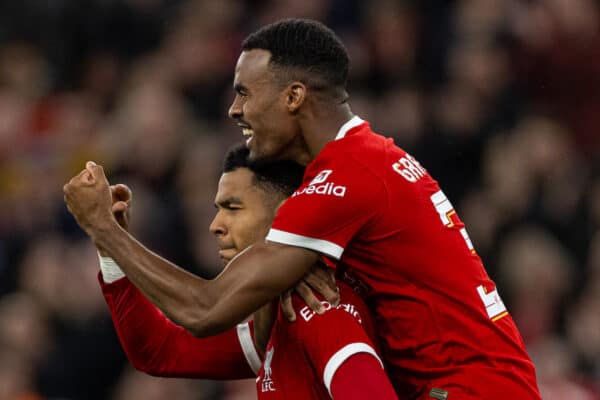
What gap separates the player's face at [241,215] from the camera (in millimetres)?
4234

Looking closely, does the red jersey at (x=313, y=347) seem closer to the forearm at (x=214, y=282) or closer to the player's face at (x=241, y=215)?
the forearm at (x=214, y=282)

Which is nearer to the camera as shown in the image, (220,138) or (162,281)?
(162,281)

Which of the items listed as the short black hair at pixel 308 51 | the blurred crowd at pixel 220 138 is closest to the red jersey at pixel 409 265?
the short black hair at pixel 308 51

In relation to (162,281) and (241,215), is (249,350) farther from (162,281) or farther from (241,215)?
(162,281)

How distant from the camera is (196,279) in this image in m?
3.89

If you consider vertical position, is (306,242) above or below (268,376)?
above

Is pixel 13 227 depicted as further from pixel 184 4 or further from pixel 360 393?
pixel 360 393

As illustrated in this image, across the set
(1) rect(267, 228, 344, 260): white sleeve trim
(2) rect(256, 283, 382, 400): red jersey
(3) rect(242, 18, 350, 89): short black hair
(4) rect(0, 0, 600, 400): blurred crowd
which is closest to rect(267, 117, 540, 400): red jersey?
(1) rect(267, 228, 344, 260): white sleeve trim

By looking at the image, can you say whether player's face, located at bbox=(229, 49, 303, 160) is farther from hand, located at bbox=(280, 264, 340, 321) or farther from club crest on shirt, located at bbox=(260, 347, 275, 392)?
club crest on shirt, located at bbox=(260, 347, 275, 392)

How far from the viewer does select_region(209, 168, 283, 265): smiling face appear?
13.9 feet

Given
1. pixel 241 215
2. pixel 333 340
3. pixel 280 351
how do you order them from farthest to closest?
pixel 241 215 → pixel 280 351 → pixel 333 340

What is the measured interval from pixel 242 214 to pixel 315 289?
1.52 ft

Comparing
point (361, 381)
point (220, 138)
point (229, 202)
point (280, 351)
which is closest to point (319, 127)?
point (229, 202)

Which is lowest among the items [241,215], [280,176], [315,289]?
[315,289]
